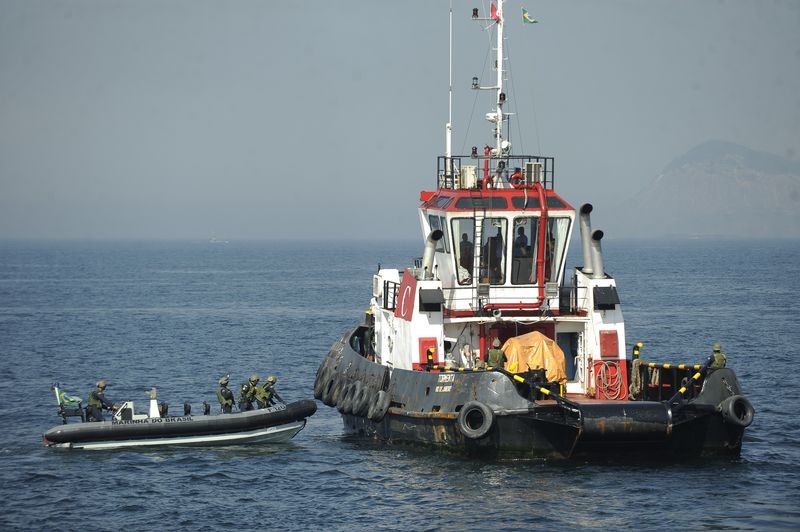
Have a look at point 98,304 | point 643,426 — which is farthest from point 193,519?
point 98,304

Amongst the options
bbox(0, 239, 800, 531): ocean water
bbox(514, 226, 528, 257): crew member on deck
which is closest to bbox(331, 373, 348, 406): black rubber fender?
bbox(0, 239, 800, 531): ocean water

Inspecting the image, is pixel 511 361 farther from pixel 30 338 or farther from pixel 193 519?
pixel 30 338

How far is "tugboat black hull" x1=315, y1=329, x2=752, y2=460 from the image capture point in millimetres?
22188

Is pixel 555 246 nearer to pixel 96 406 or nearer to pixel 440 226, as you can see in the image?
pixel 440 226

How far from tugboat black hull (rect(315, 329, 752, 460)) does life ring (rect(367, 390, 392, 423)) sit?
1.32 meters

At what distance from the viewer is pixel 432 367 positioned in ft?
81.8

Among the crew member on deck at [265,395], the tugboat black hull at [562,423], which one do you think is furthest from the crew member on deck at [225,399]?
the tugboat black hull at [562,423]

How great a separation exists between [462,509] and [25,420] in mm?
14757

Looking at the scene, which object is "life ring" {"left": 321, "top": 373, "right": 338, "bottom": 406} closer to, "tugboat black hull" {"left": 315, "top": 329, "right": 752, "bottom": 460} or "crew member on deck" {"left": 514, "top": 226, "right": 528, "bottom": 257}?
"tugboat black hull" {"left": 315, "top": 329, "right": 752, "bottom": 460}

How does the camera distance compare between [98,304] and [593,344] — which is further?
[98,304]

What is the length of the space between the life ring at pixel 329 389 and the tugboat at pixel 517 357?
1534 millimetres

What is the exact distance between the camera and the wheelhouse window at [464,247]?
1037 inches

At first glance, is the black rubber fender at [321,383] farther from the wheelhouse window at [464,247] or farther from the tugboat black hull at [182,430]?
the wheelhouse window at [464,247]

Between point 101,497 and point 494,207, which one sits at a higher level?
point 494,207
